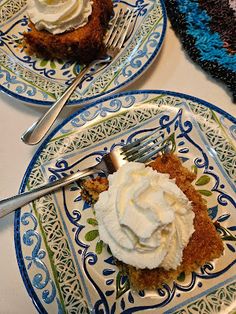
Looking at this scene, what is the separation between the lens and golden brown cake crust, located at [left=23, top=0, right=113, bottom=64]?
120 cm

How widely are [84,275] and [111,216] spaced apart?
150mm

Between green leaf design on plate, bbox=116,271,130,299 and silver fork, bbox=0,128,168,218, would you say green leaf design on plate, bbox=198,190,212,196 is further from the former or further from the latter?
green leaf design on plate, bbox=116,271,130,299

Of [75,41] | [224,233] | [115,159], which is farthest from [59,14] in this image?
[224,233]

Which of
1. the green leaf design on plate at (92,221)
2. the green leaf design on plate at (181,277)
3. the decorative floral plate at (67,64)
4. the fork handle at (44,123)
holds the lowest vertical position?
the green leaf design on plate at (181,277)

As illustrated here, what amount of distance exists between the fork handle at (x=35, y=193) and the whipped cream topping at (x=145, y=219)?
0.12 m

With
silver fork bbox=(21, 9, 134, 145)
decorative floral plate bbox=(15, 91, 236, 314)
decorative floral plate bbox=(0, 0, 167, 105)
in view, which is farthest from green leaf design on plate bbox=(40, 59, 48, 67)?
decorative floral plate bbox=(15, 91, 236, 314)

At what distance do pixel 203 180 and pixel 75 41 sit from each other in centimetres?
59

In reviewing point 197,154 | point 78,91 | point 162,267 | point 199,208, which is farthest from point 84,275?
point 78,91

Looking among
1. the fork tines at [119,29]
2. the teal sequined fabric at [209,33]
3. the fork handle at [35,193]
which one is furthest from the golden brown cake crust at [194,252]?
the fork tines at [119,29]

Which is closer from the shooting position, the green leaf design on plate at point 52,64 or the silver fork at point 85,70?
the silver fork at point 85,70

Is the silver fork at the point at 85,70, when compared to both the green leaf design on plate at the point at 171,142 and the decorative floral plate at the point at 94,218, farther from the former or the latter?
the green leaf design on plate at the point at 171,142

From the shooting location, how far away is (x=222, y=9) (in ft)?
3.89

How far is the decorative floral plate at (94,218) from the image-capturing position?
31.6 inches

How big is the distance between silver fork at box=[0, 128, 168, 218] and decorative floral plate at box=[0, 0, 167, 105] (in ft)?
0.63
